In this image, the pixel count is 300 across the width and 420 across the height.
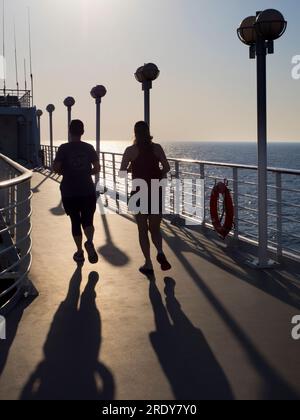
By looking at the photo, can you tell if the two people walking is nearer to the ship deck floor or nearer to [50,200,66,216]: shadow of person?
the ship deck floor

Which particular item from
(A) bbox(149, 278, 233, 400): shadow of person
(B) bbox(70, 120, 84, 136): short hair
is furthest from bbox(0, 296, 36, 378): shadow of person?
(B) bbox(70, 120, 84, 136): short hair

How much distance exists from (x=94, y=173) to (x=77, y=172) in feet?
0.57

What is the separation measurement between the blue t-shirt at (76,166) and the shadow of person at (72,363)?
4.78 feet

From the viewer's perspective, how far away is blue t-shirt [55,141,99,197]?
5645mm

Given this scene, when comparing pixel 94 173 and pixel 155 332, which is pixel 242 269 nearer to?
pixel 94 173

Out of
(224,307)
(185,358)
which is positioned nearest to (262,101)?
(224,307)

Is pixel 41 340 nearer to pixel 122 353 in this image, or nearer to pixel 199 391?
pixel 122 353

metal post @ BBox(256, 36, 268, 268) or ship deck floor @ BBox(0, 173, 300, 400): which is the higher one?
metal post @ BBox(256, 36, 268, 268)

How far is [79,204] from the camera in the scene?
5777 mm

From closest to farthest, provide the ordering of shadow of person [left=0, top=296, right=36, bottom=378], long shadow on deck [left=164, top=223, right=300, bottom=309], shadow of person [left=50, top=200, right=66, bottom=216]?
shadow of person [left=0, top=296, right=36, bottom=378] < long shadow on deck [left=164, top=223, right=300, bottom=309] < shadow of person [left=50, top=200, right=66, bottom=216]

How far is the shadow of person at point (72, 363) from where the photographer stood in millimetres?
2924

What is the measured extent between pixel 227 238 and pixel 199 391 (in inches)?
158

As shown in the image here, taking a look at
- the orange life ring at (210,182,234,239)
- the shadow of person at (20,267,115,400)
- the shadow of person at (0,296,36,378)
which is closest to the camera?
the shadow of person at (20,267,115,400)

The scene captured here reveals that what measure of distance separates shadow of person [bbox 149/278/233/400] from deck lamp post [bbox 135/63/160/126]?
4.89 metres
